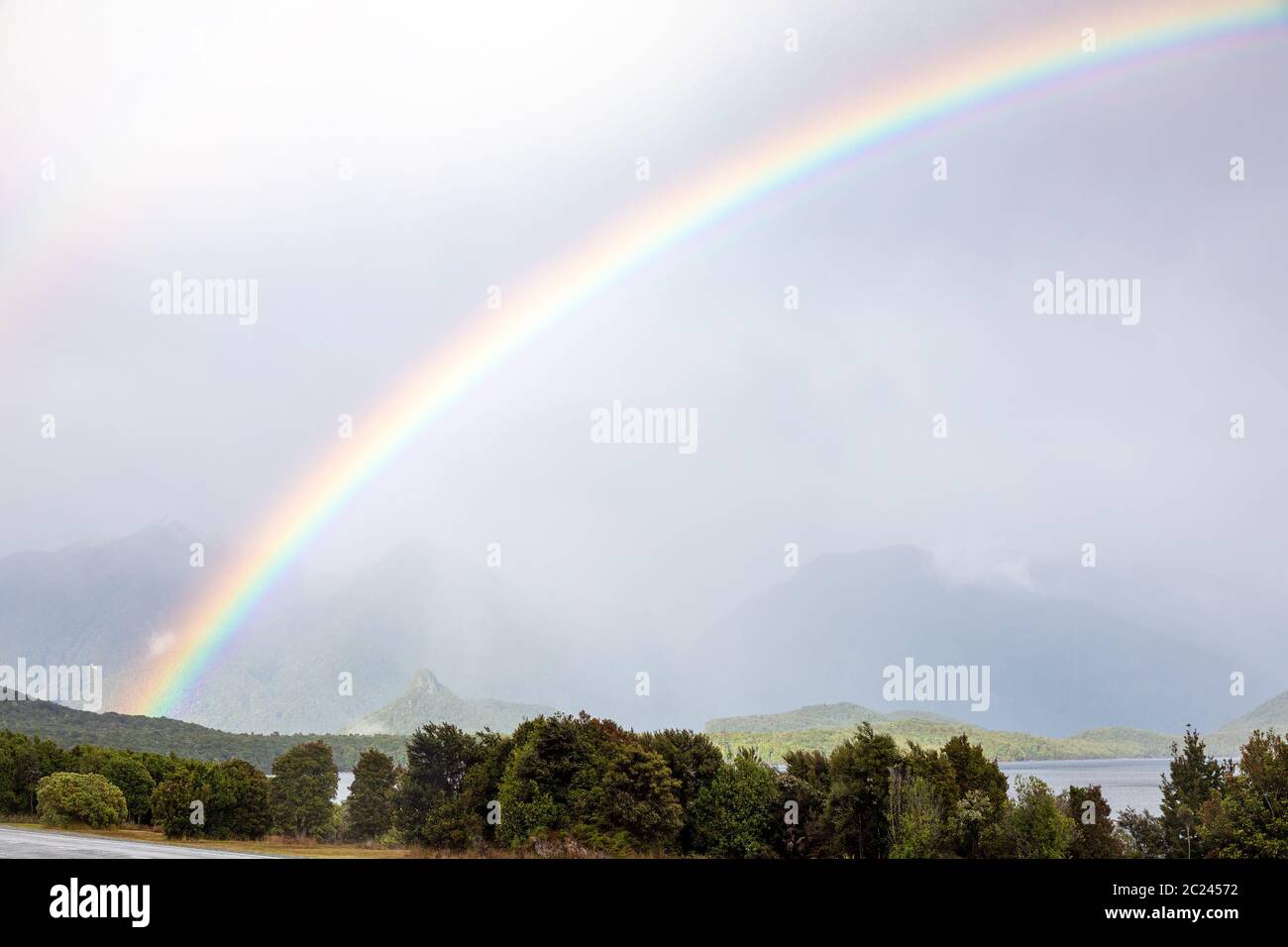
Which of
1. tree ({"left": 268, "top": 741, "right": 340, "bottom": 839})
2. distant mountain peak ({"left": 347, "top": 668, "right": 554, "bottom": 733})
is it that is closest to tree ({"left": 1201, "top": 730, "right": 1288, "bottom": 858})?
tree ({"left": 268, "top": 741, "right": 340, "bottom": 839})

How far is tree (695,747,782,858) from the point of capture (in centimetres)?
2509

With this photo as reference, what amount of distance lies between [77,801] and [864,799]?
66.0 feet

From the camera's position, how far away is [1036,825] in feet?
78.7

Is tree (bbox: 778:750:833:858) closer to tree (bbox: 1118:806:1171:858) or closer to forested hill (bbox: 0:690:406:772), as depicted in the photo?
tree (bbox: 1118:806:1171:858)

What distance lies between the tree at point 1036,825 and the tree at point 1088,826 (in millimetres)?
1054

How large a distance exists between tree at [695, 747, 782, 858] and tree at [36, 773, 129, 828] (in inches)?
611

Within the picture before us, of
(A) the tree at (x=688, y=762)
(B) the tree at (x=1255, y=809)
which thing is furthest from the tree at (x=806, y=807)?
(B) the tree at (x=1255, y=809)

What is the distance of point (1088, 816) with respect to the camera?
26.7m

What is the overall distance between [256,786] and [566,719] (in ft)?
32.2

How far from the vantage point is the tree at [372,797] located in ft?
91.9

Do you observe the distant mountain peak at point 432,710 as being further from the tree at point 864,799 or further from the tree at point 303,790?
the tree at point 864,799
